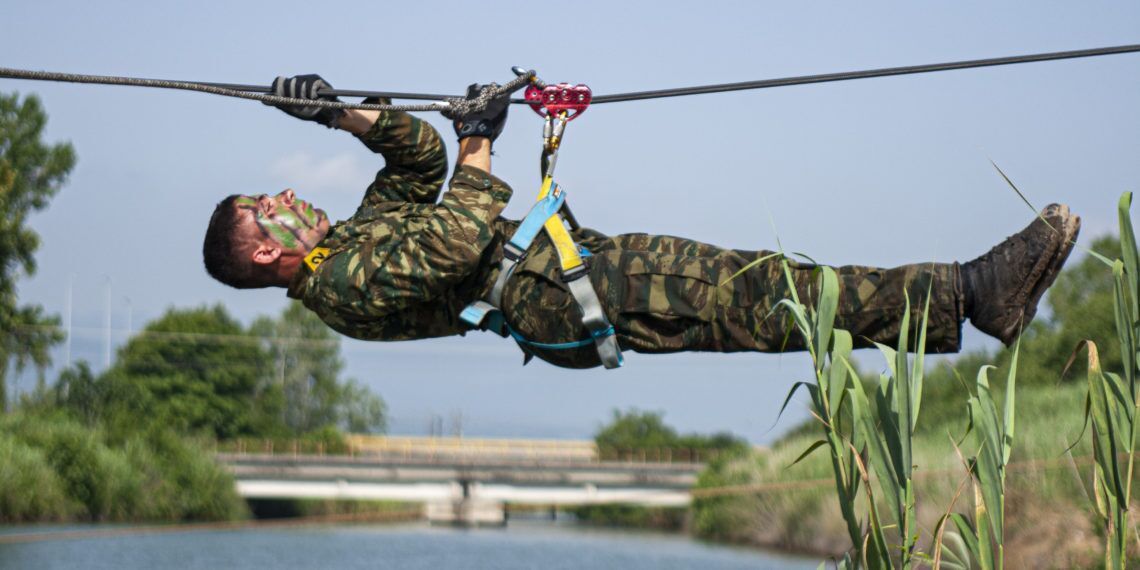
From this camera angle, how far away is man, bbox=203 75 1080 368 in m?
4.01

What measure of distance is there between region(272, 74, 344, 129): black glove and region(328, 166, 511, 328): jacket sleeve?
465 mm

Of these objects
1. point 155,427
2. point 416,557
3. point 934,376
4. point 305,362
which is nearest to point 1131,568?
point 416,557

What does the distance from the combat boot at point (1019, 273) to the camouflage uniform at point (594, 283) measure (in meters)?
0.07

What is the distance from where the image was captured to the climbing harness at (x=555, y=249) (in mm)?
4262

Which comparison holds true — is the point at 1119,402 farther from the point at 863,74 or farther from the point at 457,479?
the point at 457,479

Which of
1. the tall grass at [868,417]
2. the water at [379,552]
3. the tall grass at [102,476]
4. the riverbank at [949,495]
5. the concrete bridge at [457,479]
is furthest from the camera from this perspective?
the concrete bridge at [457,479]

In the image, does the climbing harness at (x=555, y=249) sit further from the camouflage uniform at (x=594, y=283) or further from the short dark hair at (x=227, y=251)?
the short dark hair at (x=227, y=251)

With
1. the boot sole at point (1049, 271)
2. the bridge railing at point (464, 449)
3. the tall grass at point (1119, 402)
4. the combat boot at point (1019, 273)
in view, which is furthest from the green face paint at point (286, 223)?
the bridge railing at point (464, 449)

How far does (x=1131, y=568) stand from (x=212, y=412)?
171 ft

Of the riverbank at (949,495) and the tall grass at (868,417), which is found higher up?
the tall grass at (868,417)

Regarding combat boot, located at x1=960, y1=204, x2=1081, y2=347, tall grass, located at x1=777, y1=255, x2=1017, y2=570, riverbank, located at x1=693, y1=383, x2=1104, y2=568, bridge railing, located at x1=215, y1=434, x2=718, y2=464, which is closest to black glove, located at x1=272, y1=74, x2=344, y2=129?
tall grass, located at x1=777, y1=255, x2=1017, y2=570

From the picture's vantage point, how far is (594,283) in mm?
4305

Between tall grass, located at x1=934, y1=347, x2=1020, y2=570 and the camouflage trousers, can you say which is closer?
tall grass, located at x1=934, y1=347, x2=1020, y2=570

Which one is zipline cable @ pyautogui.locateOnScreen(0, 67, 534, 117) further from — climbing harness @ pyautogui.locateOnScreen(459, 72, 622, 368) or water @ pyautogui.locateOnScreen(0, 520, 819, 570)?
water @ pyautogui.locateOnScreen(0, 520, 819, 570)
